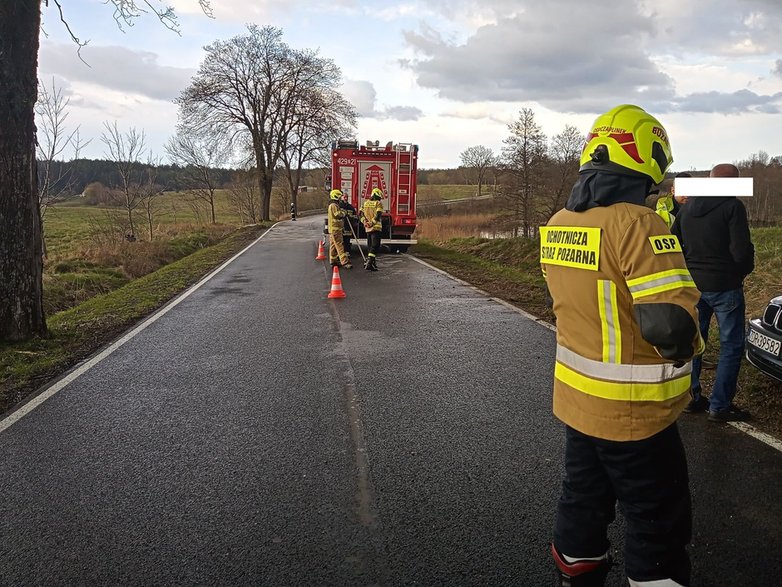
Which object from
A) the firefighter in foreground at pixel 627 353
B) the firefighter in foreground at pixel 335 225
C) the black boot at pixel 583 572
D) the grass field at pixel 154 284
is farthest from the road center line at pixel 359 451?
the firefighter in foreground at pixel 335 225

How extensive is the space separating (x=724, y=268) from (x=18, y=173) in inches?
288

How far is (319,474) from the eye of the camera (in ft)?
11.8

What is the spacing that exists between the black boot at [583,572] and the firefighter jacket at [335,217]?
11.1 metres

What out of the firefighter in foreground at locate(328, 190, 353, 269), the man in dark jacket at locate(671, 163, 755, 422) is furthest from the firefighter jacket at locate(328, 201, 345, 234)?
the man in dark jacket at locate(671, 163, 755, 422)

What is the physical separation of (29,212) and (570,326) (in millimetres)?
6911

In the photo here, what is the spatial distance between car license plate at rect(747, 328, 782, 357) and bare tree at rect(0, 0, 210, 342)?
763cm

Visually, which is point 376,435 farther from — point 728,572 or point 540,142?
point 540,142

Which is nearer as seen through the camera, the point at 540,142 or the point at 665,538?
the point at 665,538

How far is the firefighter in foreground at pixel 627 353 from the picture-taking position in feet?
6.72

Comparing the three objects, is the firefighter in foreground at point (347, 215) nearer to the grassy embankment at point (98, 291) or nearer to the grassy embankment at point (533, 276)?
the grassy embankment at point (533, 276)

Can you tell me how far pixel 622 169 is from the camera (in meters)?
2.17

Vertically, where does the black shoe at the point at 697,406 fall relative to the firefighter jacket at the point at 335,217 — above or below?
below

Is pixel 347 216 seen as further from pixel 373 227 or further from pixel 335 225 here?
pixel 373 227

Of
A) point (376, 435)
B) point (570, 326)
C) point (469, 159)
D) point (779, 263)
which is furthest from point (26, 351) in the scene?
point (469, 159)
